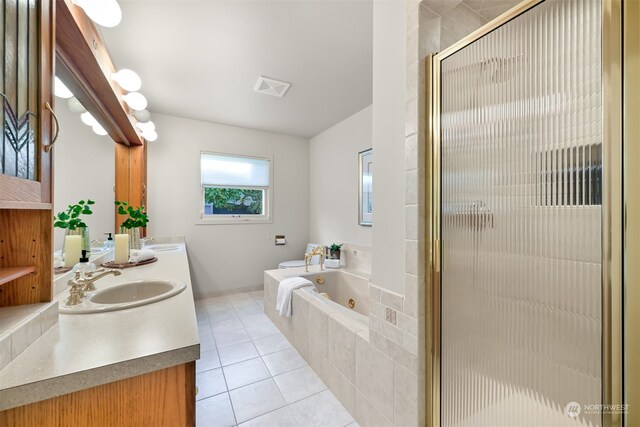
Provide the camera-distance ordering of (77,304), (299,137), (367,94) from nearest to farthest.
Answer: (77,304) → (367,94) → (299,137)

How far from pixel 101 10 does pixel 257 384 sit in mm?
2310

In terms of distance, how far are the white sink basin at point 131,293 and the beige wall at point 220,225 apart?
7.09 ft

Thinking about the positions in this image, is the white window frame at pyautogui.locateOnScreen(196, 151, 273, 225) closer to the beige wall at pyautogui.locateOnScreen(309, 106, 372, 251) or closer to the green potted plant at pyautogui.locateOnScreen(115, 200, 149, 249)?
the beige wall at pyautogui.locateOnScreen(309, 106, 372, 251)

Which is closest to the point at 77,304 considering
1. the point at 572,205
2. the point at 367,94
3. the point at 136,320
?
the point at 136,320

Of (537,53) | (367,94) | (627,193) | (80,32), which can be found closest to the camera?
(627,193)

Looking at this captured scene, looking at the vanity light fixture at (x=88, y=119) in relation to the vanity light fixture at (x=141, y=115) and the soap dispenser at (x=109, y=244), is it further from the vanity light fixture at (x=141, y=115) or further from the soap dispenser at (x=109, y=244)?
the soap dispenser at (x=109, y=244)

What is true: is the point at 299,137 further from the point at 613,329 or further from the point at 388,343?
the point at 613,329

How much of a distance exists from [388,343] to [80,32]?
6.93 feet

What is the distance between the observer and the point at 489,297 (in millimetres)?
925

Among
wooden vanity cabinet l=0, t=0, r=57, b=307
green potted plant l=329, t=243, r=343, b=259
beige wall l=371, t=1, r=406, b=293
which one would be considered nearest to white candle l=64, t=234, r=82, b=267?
wooden vanity cabinet l=0, t=0, r=57, b=307

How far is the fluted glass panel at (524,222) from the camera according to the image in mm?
705

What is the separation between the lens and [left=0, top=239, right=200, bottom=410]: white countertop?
1.99 feet

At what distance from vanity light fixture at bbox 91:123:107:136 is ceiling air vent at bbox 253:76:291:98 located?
1.38 metres

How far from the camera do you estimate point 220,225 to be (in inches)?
145
